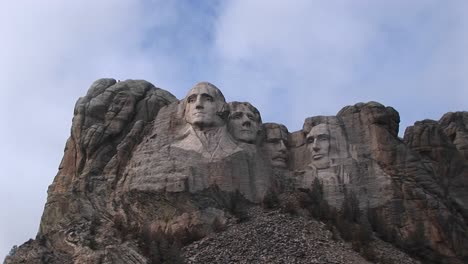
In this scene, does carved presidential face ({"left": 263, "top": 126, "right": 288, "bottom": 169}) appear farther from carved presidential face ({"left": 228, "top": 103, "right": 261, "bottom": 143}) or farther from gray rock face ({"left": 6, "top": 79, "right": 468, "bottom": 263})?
carved presidential face ({"left": 228, "top": 103, "right": 261, "bottom": 143})

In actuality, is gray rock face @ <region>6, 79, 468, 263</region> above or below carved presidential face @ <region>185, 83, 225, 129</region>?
below

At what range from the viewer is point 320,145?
38.7 m

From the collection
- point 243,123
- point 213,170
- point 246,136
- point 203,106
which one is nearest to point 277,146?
point 246,136

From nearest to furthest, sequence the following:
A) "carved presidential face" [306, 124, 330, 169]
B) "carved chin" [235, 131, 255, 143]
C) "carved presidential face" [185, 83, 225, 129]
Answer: "carved presidential face" [185, 83, 225, 129] < "carved chin" [235, 131, 255, 143] < "carved presidential face" [306, 124, 330, 169]

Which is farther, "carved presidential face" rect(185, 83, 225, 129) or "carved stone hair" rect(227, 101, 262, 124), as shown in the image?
"carved stone hair" rect(227, 101, 262, 124)

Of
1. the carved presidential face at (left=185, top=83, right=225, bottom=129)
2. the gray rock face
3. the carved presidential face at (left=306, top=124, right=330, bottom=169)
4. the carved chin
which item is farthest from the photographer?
the carved presidential face at (left=306, top=124, right=330, bottom=169)

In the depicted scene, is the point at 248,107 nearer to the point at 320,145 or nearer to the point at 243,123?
the point at 243,123

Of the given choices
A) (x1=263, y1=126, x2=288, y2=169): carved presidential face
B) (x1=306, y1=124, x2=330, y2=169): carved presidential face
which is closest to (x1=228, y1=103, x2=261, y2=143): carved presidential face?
(x1=263, y1=126, x2=288, y2=169): carved presidential face

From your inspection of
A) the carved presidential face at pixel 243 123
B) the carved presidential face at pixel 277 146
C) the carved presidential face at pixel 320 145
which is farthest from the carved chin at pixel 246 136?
the carved presidential face at pixel 320 145

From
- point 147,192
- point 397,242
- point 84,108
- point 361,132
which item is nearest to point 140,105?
point 84,108

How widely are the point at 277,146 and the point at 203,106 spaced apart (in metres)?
3.17

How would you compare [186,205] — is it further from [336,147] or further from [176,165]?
[336,147]

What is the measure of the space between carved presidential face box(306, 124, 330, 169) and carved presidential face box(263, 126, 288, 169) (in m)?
0.88

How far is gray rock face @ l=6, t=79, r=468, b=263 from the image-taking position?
35.2 metres
